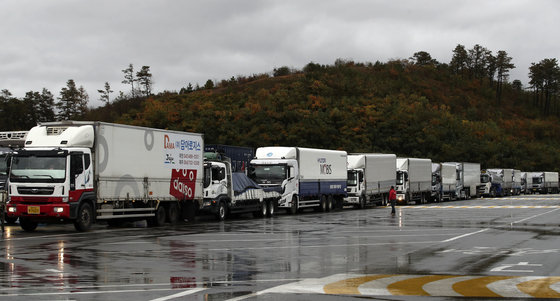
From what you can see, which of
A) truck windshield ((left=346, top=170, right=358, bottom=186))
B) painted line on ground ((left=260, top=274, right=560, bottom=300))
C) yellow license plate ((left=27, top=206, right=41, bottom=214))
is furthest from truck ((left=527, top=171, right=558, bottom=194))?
painted line on ground ((left=260, top=274, right=560, bottom=300))

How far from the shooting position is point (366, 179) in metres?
49.2

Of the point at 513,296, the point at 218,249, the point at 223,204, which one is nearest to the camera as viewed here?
the point at 513,296

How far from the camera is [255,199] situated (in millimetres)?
36250

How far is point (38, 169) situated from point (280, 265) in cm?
1277

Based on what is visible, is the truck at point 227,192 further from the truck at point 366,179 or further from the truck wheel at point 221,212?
the truck at point 366,179

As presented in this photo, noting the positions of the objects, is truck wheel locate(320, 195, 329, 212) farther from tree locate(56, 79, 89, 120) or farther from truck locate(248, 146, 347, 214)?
tree locate(56, 79, 89, 120)

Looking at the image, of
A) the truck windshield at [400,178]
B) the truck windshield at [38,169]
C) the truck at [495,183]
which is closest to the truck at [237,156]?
the truck windshield at [400,178]

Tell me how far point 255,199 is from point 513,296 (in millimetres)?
25962

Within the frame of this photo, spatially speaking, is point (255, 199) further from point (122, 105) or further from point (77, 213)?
point (122, 105)

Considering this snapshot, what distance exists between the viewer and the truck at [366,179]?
4875 cm

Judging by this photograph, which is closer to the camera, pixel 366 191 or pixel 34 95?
pixel 366 191

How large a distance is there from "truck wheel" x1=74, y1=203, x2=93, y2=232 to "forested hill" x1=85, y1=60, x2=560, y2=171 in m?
66.0

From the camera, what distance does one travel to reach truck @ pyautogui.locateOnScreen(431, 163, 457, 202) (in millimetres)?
63875

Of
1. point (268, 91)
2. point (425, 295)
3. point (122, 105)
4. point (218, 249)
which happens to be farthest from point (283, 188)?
point (122, 105)
